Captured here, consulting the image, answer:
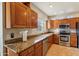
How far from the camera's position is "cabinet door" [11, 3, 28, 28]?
1.53 metres

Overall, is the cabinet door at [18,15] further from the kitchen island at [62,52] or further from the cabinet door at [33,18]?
the kitchen island at [62,52]

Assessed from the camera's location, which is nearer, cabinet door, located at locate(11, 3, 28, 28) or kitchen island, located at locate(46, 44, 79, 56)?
cabinet door, located at locate(11, 3, 28, 28)

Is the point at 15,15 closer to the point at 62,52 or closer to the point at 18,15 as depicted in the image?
the point at 18,15

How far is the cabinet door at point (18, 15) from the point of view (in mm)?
1530

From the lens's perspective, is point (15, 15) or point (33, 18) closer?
point (15, 15)

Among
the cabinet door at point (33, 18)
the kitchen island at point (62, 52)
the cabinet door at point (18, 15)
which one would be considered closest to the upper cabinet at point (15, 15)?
the cabinet door at point (18, 15)

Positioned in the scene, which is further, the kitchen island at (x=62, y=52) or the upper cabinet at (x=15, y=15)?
the kitchen island at (x=62, y=52)

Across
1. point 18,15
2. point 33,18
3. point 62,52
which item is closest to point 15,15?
point 18,15

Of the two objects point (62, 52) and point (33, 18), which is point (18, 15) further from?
point (62, 52)

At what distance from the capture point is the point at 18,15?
1673 millimetres

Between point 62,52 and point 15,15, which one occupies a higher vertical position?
point 15,15

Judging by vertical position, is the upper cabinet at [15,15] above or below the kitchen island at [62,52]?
above

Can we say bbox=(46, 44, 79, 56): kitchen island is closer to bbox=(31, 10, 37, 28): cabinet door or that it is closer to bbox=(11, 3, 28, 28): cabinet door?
bbox=(31, 10, 37, 28): cabinet door

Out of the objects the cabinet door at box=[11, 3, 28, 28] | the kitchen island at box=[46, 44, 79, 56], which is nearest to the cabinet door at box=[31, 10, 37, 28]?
the cabinet door at box=[11, 3, 28, 28]
